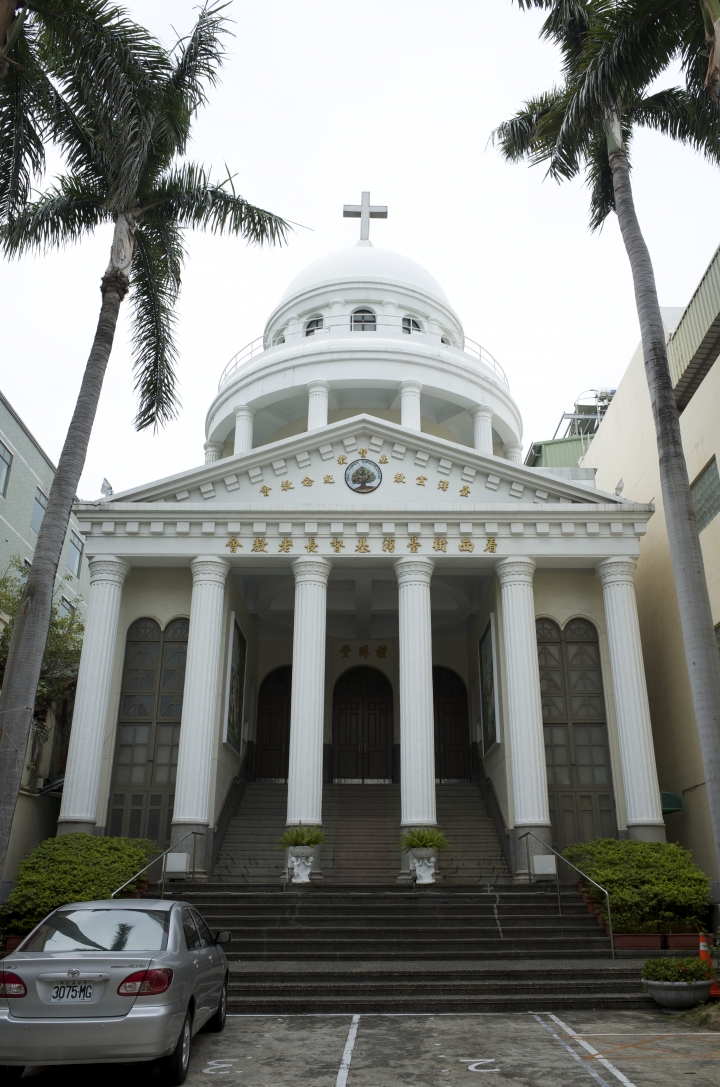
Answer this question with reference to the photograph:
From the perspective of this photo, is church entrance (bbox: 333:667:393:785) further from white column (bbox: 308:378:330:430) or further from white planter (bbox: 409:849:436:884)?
white planter (bbox: 409:849:436:884)

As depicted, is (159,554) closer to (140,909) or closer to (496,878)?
(496,878)

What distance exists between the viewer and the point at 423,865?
54.3ft

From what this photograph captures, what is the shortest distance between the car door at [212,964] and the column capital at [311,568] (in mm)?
10326

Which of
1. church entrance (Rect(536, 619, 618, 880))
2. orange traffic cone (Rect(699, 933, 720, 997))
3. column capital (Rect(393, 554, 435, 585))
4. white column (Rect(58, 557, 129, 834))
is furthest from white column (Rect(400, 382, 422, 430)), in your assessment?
orange traffic cone (Rect(699, 933, 720, 997))

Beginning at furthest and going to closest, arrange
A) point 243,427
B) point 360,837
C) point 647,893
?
point 243,427, point 360,837, point 647,893

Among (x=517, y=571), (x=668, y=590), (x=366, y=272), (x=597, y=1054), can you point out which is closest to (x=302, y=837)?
(x=517, y=571)

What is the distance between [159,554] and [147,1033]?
13.5m

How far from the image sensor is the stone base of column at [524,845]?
17.0 m

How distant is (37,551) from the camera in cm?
1362

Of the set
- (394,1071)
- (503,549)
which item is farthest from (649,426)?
(394,1071)

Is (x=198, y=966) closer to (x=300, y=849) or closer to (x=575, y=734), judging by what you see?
(x=300, y=849)

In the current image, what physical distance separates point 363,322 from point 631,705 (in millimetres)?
16272

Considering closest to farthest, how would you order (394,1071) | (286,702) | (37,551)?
(394,1071)
(37,551)
(286,702)

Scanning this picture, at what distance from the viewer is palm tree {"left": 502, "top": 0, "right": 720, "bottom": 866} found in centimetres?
1290
